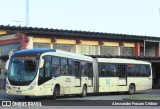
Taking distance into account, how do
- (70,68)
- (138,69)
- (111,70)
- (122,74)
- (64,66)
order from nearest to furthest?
(64,66) < (70,68) < (111,70) < (122,74) < (138,69)

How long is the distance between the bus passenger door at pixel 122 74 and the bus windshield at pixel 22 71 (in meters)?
12.3

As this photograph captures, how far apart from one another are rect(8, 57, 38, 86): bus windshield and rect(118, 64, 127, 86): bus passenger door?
1232 cm

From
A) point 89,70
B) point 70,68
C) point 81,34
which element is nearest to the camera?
point 70,68

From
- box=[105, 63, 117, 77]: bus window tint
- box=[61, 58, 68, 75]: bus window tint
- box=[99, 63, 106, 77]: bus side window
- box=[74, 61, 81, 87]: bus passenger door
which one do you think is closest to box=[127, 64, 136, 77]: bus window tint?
box=[105, 63, 117, 77]: bus window tint

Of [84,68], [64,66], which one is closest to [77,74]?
[84,68]

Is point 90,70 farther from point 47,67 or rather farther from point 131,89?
point 47,67

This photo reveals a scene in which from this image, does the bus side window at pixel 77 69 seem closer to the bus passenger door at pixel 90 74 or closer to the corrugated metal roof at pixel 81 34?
the bus passenger door at pixel 90 74

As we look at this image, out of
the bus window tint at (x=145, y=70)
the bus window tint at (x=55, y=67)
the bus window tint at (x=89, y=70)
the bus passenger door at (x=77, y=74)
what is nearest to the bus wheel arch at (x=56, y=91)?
the bus window tint at (x=55, y=67)

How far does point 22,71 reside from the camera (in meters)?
26.0

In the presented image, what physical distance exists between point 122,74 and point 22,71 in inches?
516

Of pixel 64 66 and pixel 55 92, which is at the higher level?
pixel 64 66

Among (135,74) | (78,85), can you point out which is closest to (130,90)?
(135,74)

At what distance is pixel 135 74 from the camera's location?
127ft

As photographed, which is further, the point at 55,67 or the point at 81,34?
the point at 81,34
